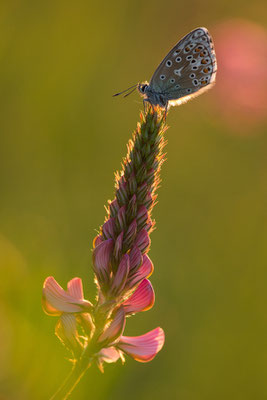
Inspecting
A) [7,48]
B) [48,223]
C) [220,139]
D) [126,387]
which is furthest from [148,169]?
[220,139]

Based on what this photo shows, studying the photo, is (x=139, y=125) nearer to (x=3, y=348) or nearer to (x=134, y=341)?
(x=134, y=341)

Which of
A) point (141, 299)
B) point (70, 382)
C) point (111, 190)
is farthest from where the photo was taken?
point (111, 190)

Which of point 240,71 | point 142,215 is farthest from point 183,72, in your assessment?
point 240,71

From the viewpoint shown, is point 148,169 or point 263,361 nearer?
point 148,169

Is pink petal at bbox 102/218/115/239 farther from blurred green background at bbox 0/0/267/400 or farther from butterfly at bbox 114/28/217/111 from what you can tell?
blurred green background at bbox 0/0/267/400

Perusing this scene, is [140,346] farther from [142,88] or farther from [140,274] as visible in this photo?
[142,88]

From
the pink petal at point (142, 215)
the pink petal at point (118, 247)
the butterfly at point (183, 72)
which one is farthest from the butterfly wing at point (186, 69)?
the pink petal at point (118, 247)

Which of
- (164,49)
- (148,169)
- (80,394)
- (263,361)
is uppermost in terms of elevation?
(164,49)
